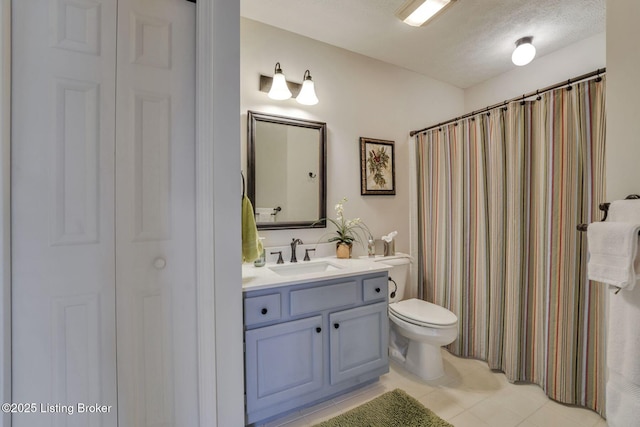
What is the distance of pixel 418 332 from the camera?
5.72 feet

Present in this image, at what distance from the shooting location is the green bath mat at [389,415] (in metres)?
1.38

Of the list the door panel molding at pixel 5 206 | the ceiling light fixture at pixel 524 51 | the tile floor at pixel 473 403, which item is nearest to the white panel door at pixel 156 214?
the door panel molding at pixel 5 206

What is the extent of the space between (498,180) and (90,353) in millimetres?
2422

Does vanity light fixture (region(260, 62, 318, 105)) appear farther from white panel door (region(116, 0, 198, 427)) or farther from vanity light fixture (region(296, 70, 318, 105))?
white panel door (region(116, 0, 198, 427))

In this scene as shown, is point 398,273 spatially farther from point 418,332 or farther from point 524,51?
point 524,51

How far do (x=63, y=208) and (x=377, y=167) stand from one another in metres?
2.08

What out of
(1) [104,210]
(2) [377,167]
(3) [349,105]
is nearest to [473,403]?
(2) [377,167]

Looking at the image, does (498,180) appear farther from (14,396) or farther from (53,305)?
(14,396)

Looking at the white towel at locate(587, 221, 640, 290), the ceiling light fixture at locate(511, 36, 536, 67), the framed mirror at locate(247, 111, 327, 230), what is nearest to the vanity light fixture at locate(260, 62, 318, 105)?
the framed mirror at locate(247, 111, 327, 230)

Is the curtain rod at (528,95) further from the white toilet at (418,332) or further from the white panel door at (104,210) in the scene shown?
the white panel door at (104,210)

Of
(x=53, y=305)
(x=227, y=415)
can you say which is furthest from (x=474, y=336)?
(x=53, y=305)

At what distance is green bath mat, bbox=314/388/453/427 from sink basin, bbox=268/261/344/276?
822 millimetres

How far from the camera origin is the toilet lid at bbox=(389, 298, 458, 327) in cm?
171

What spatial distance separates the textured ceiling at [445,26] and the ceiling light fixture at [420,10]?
0.35ft
